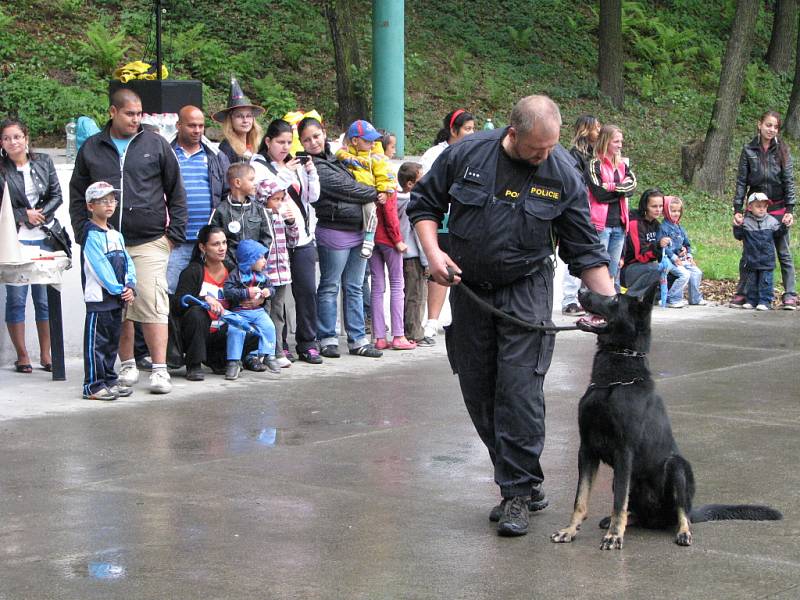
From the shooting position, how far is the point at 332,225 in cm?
1029

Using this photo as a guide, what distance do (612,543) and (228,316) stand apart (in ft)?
15.6

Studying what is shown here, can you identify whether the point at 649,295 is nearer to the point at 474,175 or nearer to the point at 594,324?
the point at 594,324

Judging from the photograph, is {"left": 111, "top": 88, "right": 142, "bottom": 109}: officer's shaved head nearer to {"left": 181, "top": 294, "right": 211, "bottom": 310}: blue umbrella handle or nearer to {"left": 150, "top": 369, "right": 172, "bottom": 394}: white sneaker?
{"left": 181, "top": 294, "right": 211, "bottom": 310}: blue umbrella handle

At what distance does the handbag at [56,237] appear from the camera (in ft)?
30.3

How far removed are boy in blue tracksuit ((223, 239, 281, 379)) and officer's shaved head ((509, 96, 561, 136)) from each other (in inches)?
172

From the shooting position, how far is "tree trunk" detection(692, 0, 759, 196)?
2252 centimetres

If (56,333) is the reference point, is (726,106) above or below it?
above

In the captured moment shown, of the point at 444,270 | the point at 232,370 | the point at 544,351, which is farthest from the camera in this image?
the point at 232,370

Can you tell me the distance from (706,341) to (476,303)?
21.1 feet

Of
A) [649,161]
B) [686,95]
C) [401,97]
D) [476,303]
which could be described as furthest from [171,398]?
[686,95]

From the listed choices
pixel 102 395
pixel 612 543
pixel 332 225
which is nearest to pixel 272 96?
pixel 332 225

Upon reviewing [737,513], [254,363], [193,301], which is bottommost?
[254,363]

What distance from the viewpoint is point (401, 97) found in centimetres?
1257

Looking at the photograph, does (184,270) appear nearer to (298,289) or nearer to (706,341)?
(298,289)
